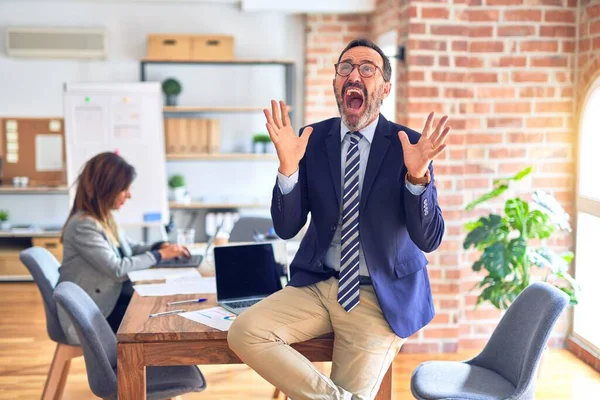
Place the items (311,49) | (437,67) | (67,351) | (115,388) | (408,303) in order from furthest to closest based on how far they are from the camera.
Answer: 1. (311,49)
2. (437,67)
3. (67,351)
4. (115,388)
5. (408,303)

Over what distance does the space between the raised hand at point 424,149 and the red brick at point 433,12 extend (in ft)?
8.06

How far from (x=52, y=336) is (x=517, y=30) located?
315 centimetres

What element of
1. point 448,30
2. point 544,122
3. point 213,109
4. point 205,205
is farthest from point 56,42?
point 544,122

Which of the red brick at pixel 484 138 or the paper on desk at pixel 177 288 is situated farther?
the red brick at pixel 484 138

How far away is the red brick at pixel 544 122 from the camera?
4.82 m

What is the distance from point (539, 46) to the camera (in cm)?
478

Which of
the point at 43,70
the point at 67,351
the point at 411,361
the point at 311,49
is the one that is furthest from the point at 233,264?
the point at 43,70

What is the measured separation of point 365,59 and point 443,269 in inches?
101

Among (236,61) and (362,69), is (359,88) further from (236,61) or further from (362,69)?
(236,61)

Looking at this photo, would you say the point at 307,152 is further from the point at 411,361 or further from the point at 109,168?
the point at 411,361

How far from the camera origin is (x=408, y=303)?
2.46 m

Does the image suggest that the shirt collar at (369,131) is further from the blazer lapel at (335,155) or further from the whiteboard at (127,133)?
the whiteboard at (127,133)

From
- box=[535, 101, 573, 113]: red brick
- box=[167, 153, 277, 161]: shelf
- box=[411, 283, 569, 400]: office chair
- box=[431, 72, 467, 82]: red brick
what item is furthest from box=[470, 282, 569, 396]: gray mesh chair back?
box=[167, 153, 277, 161]: shelf

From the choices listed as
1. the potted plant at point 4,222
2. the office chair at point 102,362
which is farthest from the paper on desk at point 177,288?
the potted plant at point 4,222
